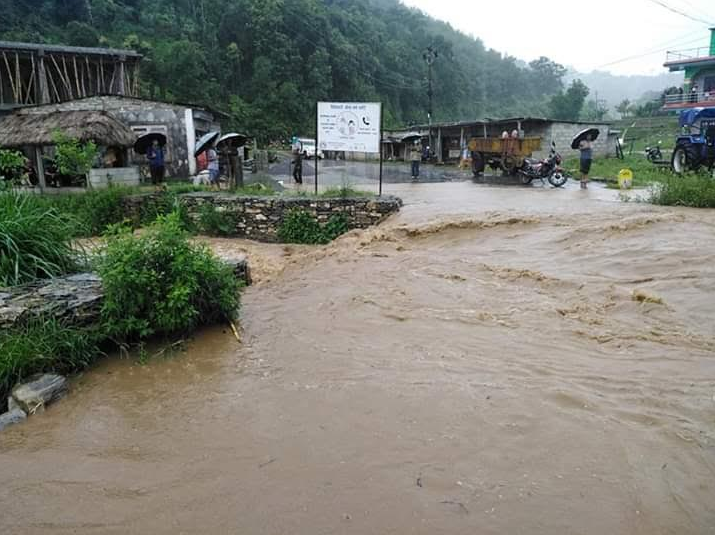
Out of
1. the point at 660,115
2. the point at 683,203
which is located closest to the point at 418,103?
the point at 660,115

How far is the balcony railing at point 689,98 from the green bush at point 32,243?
4717 cm

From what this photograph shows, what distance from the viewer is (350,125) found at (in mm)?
12328

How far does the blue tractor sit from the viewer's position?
16641 millimetres

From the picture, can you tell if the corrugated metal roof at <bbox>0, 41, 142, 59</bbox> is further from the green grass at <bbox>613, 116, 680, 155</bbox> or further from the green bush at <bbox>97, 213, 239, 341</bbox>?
the green grass at <bbox>613, 116, 680, 155</bbox>

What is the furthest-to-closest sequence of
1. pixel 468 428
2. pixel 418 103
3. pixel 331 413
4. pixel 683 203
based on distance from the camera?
pixel 418 103, pixel 683 203, pixel 331 413, pixel 468 428

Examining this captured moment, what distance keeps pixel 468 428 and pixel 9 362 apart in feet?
12.5

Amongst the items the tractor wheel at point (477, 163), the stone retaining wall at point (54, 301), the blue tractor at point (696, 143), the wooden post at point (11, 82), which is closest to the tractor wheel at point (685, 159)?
the blue tractor at point (696, 143)

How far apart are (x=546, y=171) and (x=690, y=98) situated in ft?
118

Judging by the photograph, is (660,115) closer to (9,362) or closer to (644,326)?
(644,326)

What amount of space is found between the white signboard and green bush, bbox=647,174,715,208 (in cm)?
633

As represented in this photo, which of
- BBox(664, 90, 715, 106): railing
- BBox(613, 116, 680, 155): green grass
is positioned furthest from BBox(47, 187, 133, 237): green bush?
BBox(664, 90, 715, 106): railing

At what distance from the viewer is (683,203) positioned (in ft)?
38.7

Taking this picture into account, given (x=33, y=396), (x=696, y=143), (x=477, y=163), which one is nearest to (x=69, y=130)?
(x=33, y=396)

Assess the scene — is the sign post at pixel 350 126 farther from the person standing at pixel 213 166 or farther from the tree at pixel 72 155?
the tree at pixel 72 155
